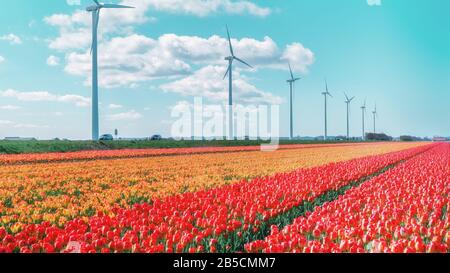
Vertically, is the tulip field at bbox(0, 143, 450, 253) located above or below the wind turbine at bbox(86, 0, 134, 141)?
below

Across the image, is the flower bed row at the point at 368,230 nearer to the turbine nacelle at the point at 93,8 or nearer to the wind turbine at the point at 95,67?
the wind turbine at the point at 95,67

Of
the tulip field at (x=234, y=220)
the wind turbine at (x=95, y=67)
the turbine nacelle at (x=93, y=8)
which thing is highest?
the turbine nacelle at (x=93, y=8)

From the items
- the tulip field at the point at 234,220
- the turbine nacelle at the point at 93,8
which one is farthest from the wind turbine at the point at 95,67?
the tulip field at the point at 234,220

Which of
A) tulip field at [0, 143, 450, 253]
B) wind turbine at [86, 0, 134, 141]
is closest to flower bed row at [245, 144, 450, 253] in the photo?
tulip field at [0, 143, 450, 253]

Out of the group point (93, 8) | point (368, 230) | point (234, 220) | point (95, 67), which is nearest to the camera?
point (368, 230)

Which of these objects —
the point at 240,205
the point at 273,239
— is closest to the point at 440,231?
the point at 273,239

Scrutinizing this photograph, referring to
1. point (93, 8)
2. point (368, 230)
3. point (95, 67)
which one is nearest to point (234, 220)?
point (368, 230)

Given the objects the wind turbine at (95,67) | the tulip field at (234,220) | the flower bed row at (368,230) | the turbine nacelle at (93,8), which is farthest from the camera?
the turbine nacelle at (93,8)

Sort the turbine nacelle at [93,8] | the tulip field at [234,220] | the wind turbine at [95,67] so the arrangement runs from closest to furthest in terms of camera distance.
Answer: the tulip field at [234,220] < the wind turbine at [95,67] < the turbine nacelle at [93,8]

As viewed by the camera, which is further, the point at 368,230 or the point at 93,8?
the point at 93,8

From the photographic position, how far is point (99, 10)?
201 ft

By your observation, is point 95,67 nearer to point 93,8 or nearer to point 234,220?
point 93,8

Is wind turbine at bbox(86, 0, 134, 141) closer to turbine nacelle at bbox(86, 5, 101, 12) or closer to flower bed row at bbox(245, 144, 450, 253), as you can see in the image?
turbine nacelle at bbox(86, 5, 101, 12)
